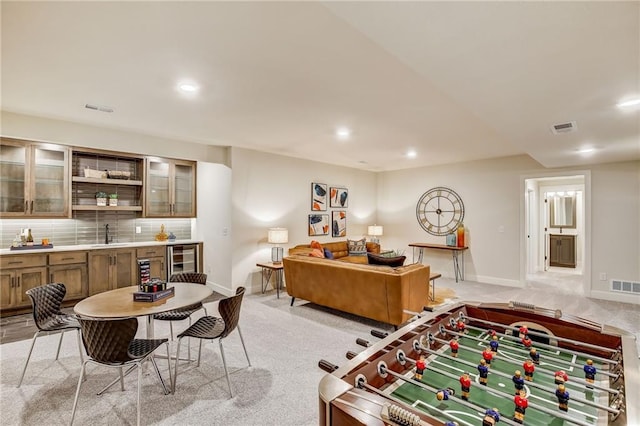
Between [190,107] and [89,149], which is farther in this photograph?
[89,149]

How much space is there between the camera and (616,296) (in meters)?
5.08

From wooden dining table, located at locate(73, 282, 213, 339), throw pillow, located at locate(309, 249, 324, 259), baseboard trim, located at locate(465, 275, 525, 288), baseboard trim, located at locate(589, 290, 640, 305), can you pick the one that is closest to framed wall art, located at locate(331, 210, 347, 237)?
throw pillow, located at locate(309, 249, 324, 259)

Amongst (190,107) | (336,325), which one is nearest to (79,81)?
(190,107)

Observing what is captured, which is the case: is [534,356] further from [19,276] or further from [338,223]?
[338,223]

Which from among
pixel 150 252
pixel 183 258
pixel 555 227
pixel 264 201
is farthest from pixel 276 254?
pixel 555 227

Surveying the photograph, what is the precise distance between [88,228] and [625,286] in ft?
28.5

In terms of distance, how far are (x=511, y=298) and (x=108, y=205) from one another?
671 centimetres

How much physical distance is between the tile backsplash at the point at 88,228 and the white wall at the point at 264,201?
59.9 inches

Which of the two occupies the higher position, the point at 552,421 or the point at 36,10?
the point at 36,10

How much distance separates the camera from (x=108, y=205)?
16.0ft

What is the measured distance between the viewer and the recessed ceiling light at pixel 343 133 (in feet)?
13.8

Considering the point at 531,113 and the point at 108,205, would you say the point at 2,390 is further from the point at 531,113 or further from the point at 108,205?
the point at 531,113

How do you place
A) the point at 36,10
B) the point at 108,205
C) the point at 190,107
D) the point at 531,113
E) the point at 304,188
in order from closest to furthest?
the point at 36,10 → the point at 531,113 → the point at 190,107 → the point at 108,205 → the point at 304,188

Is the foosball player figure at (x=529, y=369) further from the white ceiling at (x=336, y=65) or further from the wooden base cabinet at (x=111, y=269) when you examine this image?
the wooden base cabinet at (x=111, y=269)
